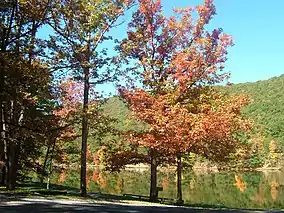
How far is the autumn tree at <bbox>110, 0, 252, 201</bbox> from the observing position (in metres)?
19.7

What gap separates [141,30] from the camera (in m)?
22.5

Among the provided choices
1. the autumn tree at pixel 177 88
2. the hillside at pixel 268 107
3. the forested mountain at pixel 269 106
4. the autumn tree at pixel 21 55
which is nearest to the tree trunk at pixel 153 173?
the autumn tree at pixel 177 88

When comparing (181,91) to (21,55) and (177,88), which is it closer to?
(177,88)

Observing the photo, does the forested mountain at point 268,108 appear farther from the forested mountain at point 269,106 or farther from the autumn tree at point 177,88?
the autumn tree at point 177,88

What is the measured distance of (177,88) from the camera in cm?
2138

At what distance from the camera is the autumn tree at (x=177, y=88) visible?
19719 millimetres

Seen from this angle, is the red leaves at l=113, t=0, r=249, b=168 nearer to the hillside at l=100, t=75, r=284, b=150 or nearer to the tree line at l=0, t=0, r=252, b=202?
the tree line at l=0, t=0, r=252, b=202

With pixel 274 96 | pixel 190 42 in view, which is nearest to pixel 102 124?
pixel 190 42

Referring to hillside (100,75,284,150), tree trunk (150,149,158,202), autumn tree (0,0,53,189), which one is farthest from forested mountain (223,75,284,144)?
autumn tree (0,0,53,189)

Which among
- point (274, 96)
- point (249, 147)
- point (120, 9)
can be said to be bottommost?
point (249, 147)

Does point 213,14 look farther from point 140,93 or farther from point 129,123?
point 129,123

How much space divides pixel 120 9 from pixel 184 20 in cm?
416

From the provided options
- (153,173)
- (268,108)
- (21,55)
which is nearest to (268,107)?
(268,108)

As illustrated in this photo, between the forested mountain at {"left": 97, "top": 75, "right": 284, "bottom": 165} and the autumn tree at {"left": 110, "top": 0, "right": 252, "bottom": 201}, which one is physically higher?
the forested mountain at {"left": 97, "top": 75, "right": 284, "bottom": 165}
